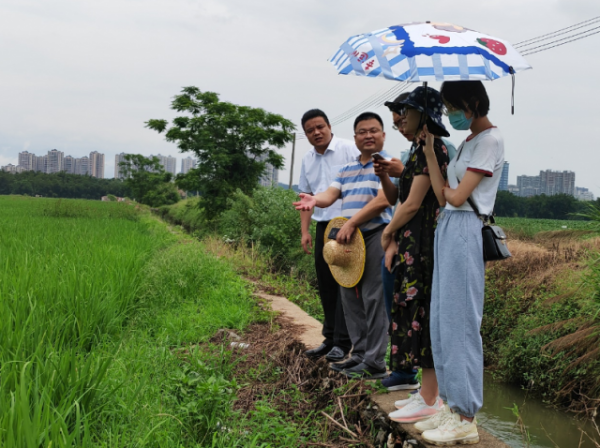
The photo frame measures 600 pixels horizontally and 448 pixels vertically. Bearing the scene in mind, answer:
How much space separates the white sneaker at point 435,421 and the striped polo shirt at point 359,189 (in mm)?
1083

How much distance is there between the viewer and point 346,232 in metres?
2.93

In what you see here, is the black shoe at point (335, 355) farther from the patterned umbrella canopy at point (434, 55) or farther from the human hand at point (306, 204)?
the patterned umbrella canopy at point (434, 55)

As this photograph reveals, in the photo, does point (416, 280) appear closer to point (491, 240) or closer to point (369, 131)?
point (491, 240)

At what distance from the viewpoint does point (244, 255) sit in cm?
868

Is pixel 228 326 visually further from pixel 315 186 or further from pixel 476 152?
pixel 476 152

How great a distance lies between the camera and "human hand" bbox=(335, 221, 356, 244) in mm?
2920

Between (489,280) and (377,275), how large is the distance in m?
6.10

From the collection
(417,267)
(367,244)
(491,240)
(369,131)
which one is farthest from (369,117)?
(491,240)

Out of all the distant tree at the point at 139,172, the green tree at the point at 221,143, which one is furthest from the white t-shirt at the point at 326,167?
the distant tree at the point at 139,172

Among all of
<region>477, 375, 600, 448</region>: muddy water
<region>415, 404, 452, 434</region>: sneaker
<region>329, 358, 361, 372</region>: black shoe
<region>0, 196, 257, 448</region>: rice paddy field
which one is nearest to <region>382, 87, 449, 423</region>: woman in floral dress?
<region>415, 404, 452, 434</region>: sneaker

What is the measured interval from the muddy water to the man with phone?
87.7 inches

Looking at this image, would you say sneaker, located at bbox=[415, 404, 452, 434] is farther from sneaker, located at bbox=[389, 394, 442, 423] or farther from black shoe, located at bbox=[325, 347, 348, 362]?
black shoe, located at bbox=[325, 347, 348, 362]

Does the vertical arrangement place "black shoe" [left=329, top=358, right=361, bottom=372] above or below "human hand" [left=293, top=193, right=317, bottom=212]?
below

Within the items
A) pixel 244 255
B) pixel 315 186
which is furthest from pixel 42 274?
pixel 244 255
